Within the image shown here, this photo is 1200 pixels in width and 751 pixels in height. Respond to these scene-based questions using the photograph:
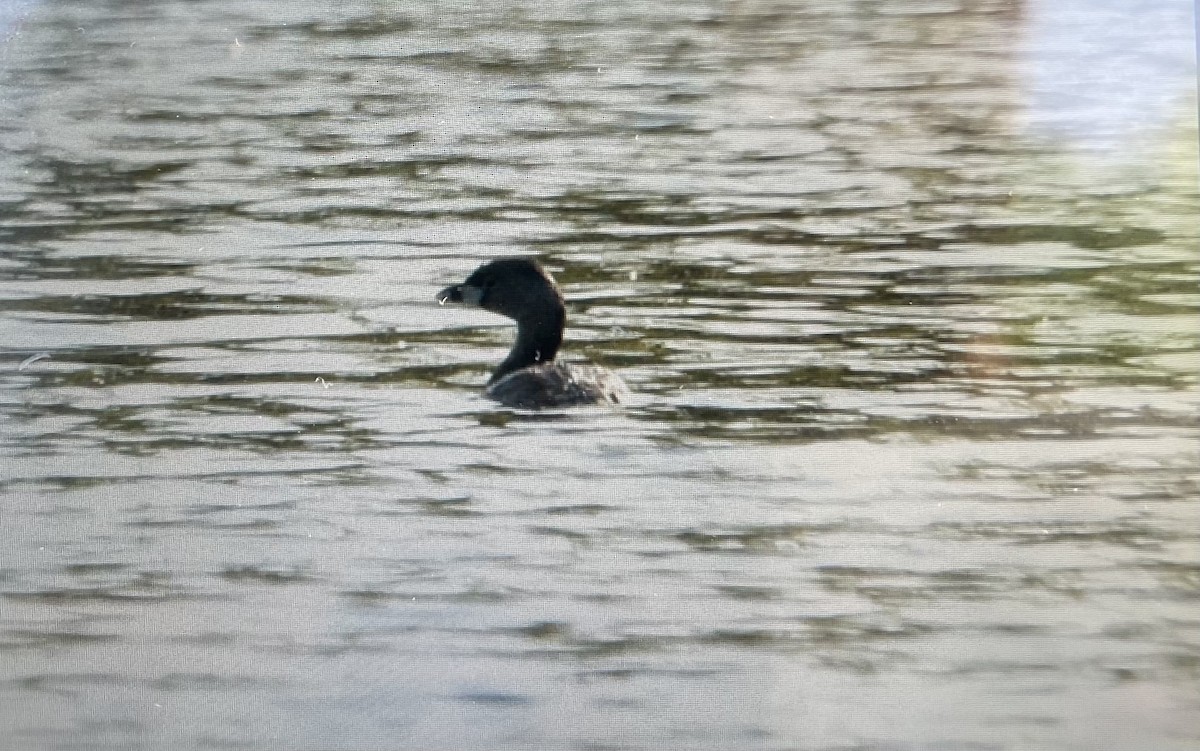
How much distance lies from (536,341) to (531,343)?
0.07ft

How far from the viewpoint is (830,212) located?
1212cm

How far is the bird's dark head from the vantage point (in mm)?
10242

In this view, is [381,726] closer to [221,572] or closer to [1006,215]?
[221,572]

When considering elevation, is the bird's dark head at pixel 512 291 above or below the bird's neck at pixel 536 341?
above

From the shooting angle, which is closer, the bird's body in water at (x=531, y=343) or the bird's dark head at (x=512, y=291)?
the bird's body in water at (x=531, y=343)

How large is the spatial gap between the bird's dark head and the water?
0.24 meters

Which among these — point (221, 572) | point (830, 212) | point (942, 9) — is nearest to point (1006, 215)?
point (830, 212)

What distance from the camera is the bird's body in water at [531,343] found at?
9578mm

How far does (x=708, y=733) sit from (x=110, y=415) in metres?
3.49

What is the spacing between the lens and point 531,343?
10.2 metres

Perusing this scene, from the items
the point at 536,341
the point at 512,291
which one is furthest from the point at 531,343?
the point at 512,291

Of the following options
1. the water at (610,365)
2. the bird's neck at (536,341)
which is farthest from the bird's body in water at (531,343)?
the water at (610,365)

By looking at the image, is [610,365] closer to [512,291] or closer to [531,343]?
[531,343]

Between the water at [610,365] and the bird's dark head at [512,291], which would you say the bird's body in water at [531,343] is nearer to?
the bird's dark head at [512,291]
